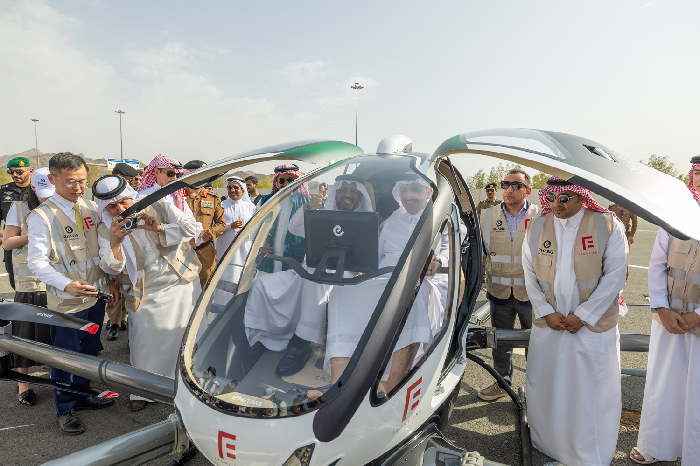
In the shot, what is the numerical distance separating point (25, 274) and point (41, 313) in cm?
132

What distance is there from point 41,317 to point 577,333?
375cm

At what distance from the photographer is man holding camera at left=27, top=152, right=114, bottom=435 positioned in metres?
3.12

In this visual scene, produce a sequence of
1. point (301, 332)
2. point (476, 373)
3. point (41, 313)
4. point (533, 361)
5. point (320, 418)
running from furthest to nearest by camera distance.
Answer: point (476, 373) < point (533, 361) < point (41, 313) < point (301, 332) < point (320, 418)

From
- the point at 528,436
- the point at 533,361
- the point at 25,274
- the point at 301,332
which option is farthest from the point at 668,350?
the point at 25,274

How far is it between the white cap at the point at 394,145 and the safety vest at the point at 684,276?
1.96 m

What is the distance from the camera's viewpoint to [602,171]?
150 centimetres

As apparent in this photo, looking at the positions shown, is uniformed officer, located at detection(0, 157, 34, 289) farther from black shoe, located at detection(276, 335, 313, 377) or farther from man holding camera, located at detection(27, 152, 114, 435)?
black shoe, located at detection(276, 335, 313, 377)

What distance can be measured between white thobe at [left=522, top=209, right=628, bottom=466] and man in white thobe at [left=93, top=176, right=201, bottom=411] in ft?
9.76

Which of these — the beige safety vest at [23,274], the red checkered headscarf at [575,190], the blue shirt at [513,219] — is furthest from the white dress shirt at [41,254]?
the blue shirt at [513,219]

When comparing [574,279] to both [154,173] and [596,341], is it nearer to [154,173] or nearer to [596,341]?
[596,341]

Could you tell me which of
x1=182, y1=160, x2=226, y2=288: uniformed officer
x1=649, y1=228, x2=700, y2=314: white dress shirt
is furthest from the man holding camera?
x1=649, y1=228, x2=700, y2=314: white dress shirt

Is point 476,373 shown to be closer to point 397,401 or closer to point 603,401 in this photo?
point 603,401

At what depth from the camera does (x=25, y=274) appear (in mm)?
3746

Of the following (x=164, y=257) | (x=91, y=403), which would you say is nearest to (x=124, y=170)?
(x=164, y=257)
